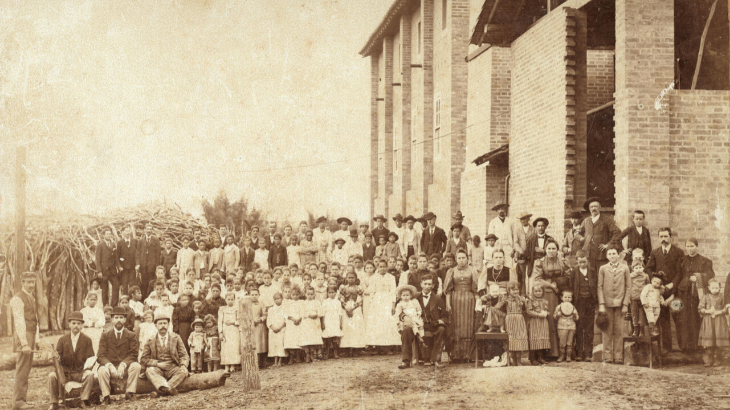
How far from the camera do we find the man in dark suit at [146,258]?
48.2 feet

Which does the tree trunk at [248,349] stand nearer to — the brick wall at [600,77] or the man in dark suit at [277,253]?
the man in dark suit at [277,253]

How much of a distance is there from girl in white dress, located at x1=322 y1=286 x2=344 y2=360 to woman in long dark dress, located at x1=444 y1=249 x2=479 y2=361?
2058 millimetres

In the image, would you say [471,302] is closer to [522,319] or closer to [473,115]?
[522,319]

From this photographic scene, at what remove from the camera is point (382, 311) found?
12258 millimetres

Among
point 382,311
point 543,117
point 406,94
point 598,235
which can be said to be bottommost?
point 382,311

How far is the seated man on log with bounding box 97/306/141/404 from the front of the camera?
31.5ft

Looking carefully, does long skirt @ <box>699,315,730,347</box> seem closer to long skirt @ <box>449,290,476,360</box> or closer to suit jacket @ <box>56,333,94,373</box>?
long skirt @ <box>449,290,476,360</box>

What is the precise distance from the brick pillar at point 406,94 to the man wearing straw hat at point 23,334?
1719 centimetres

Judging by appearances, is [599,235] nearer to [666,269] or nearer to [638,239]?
[638,239]

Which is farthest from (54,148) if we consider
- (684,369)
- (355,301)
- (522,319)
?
(684,369)

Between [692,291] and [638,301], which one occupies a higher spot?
[692,291]

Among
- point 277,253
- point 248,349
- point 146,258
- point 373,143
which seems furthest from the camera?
point 373,143

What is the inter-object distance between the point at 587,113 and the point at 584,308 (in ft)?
15.4

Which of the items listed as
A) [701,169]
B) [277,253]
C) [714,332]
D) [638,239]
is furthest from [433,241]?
[714,332]
